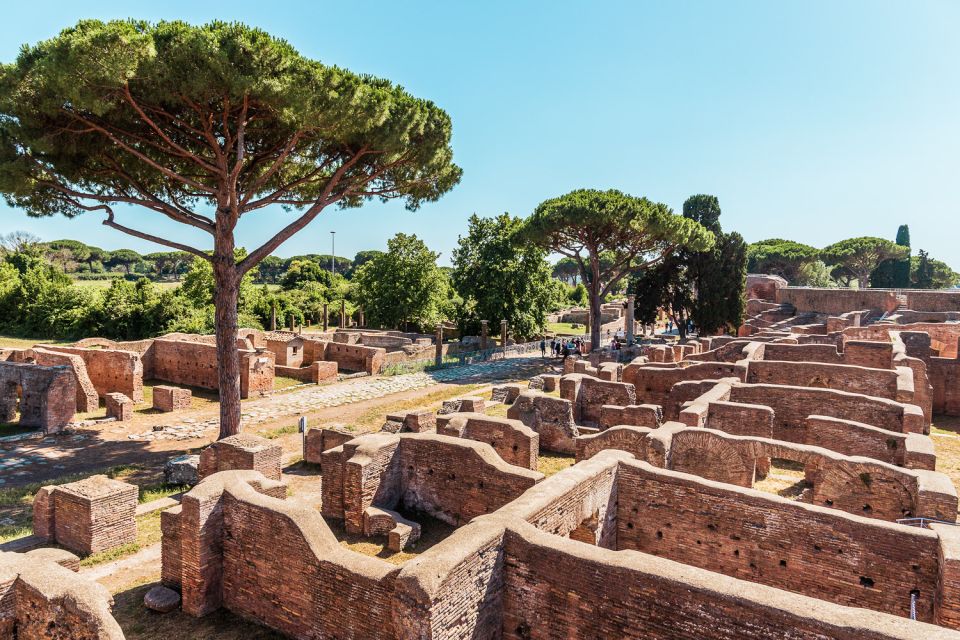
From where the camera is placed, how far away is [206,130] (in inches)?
574

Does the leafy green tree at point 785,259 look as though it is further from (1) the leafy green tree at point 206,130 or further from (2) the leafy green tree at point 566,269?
(1) the leafy green tree at point 206,130

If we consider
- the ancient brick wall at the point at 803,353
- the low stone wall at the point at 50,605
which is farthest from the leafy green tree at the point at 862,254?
the low stone wall at the point at 50,605

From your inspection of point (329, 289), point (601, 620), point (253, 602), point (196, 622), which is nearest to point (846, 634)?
point (601, 620)

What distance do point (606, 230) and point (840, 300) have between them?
A: 20658 millimetres

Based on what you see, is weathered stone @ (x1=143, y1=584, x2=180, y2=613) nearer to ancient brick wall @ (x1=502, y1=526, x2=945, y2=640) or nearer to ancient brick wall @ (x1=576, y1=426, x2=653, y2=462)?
ancient brick wall @ (x1=502, y1=526, x2=945, y2=640)

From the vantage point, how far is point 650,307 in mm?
37750

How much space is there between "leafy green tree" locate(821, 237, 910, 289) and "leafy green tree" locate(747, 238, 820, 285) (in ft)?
6.42

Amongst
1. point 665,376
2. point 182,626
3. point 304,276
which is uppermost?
point 304,276

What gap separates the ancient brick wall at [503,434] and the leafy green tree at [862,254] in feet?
210

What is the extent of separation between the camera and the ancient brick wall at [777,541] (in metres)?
6.14

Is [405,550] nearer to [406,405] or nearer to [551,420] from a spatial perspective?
[551,420]

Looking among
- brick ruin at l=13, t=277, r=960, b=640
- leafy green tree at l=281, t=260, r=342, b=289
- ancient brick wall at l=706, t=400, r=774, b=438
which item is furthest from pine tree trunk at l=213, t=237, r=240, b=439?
leafy green tree at l=281, t=260, r=342, b=289

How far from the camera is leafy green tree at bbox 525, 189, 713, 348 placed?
29.0 m

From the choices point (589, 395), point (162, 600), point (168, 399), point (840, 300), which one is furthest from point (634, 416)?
point (840, 300)
